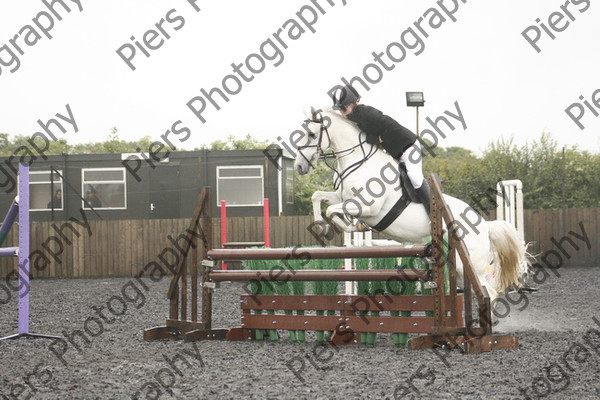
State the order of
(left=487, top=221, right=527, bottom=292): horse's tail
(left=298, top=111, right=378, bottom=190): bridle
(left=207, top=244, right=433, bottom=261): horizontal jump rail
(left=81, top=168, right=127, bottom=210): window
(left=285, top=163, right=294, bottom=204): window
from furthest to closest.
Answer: (left=285, top=163, right=294, bottom=204): window < (left=81, top=168, right=127, bottom=210): window < (left=487, top=221, right=527, bottom=292): horse's tail < (left=298, top=111, right=378, bottom=190): bridle < (left=207, top=244, right=433, bottom=261): horizontal jump rail

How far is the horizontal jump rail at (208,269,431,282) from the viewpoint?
206 inches

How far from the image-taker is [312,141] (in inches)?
→ 226

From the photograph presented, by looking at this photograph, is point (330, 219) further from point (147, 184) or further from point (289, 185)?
point (289, 185)

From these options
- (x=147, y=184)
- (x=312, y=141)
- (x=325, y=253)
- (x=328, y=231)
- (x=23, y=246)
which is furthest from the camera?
(x=147, y=184)

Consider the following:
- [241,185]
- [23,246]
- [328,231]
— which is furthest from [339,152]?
[241,185]

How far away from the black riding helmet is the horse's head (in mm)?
160

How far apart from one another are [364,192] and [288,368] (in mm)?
1672

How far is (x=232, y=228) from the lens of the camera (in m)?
16.2

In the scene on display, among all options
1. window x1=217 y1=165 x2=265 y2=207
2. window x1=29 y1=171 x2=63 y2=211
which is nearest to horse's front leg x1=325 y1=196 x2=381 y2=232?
window x1=217 y1=165 x2=265 y2=207

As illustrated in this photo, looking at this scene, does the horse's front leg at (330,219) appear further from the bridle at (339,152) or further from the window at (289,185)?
the window at (289,185)

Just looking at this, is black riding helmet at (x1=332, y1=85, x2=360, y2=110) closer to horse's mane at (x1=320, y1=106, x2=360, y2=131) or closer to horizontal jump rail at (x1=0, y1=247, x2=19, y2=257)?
horse's mane at (x1=320, y1=106, x2=360, y2=131)

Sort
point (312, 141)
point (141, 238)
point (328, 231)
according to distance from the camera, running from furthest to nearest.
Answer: point (141, 238)
point (312, 141)
point (328, 231)

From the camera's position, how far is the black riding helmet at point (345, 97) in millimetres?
5680

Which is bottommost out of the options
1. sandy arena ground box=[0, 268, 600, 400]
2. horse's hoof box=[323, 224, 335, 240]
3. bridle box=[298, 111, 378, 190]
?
sandy arena ground box=[0, 268, 600, 400]
